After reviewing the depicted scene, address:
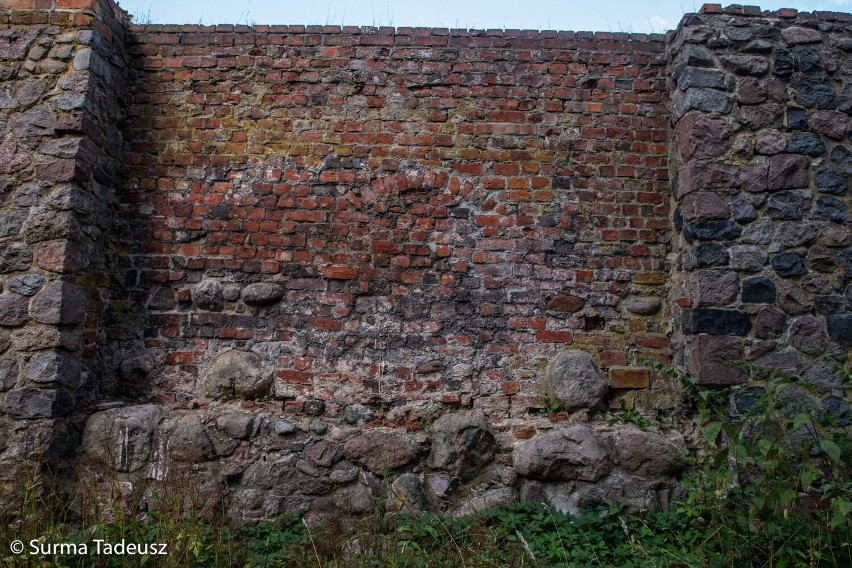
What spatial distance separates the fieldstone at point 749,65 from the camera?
372 cm

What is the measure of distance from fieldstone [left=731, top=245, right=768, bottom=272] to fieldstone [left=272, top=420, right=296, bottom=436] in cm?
288

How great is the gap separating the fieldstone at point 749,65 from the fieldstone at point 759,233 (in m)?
0.95

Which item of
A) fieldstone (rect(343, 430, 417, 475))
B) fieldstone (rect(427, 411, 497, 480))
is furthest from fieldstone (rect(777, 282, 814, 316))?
fieldstone (rect(343, 430, 417, 475))

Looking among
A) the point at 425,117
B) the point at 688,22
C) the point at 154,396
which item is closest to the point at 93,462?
the point at 154,396

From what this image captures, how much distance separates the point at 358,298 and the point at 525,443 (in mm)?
1408

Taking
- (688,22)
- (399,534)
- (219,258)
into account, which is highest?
(688,22)

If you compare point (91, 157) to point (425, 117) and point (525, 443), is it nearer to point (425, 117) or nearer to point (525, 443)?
point (425, 117)

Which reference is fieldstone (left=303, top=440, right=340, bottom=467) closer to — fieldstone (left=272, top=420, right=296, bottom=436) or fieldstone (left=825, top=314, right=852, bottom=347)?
fieldstone (left=272, top=420, right=296, bottom=436)

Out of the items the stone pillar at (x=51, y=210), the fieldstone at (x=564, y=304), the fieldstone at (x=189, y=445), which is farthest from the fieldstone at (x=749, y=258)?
the stone pillar at (x=51, y=210)

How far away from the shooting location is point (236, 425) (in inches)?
146

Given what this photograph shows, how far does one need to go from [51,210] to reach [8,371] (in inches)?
38.9

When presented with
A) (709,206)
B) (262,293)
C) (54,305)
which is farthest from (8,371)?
(709,206)

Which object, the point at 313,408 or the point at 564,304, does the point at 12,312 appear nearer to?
the point at 313,408

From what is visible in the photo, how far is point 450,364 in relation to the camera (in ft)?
12.7
